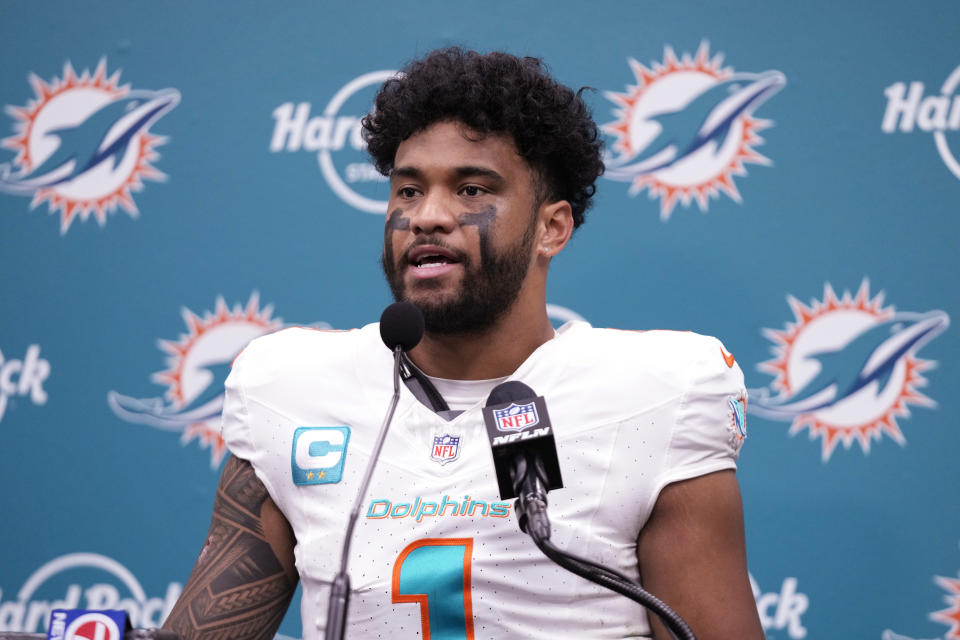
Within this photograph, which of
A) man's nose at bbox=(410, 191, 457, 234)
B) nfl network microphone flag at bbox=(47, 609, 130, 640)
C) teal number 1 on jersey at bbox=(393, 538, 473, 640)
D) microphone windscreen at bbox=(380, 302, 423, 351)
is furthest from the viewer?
man's nose at bbox=(410, 191, 457, 234)

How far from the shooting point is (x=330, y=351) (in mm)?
1551

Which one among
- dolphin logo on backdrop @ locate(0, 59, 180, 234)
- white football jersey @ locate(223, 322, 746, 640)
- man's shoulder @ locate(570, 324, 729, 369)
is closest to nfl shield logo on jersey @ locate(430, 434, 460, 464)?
white football jersey @ locate(223, 322, 746, 640)

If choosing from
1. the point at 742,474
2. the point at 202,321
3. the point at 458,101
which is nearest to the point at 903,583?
the point at 742,474

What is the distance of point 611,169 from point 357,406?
3.32ft

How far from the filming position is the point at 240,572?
56.4 inches

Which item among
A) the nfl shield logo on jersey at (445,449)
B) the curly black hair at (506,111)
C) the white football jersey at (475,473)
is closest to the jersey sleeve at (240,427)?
the white football jersey at (475,473)

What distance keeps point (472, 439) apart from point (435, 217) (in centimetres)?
34

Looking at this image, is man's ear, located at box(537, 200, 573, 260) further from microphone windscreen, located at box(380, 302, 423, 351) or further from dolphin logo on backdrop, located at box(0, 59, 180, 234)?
dolphin logo on backdrop, located at box(0, 59, 180, 234)

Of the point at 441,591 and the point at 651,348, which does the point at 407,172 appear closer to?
the point at 651,348

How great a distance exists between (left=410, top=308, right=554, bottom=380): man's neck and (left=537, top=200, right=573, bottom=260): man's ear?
137 mm

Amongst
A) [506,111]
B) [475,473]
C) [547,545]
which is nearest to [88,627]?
[547,545]

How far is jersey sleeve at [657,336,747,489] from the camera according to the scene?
1.36 meters

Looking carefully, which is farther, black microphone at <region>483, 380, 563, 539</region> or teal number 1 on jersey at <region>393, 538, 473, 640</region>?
teal number 1 on jersey at <region>393, 538, 473, 640</region>

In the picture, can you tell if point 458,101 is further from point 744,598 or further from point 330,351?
point 744,598
